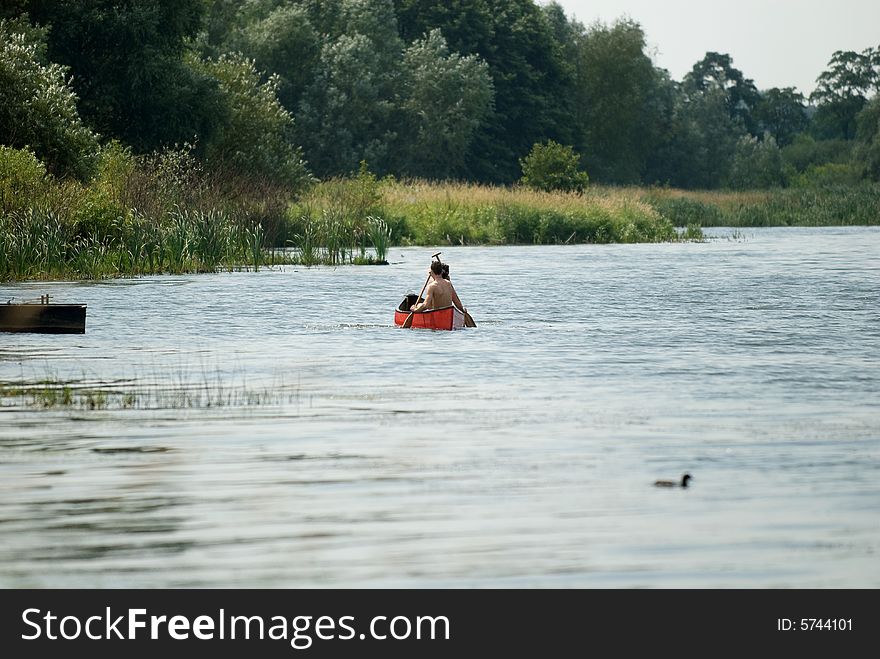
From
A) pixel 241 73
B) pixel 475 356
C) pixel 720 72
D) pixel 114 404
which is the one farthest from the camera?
pixel 720 72

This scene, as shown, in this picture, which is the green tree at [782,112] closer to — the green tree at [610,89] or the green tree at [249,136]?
the green tree at [610,89]

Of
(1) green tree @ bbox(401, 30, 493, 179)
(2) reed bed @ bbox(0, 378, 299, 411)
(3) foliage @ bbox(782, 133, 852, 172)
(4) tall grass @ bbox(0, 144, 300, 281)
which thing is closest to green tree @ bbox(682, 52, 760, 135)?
(3) foliage @ bbox(782, 133, 852, 172)

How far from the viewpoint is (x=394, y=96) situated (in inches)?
3484

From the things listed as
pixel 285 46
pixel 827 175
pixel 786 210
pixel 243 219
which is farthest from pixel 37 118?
pixel 827 175

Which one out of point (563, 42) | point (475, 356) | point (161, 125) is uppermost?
point (563, 42)

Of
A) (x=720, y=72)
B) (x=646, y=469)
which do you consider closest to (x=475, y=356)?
(x=646, y=469)

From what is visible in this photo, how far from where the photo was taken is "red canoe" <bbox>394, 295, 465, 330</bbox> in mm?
24016

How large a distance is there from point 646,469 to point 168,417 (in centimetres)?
483

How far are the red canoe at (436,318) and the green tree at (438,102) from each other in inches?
2525

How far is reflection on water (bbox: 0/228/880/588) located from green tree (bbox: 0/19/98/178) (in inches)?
636

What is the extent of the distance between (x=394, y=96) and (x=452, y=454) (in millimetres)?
77293

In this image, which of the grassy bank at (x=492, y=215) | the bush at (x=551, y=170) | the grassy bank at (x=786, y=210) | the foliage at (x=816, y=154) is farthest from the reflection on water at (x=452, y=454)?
the foliage at (x=816, y=154)

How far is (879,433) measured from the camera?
44.3ft

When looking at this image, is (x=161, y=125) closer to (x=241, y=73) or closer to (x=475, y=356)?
(x=241, y=73)
